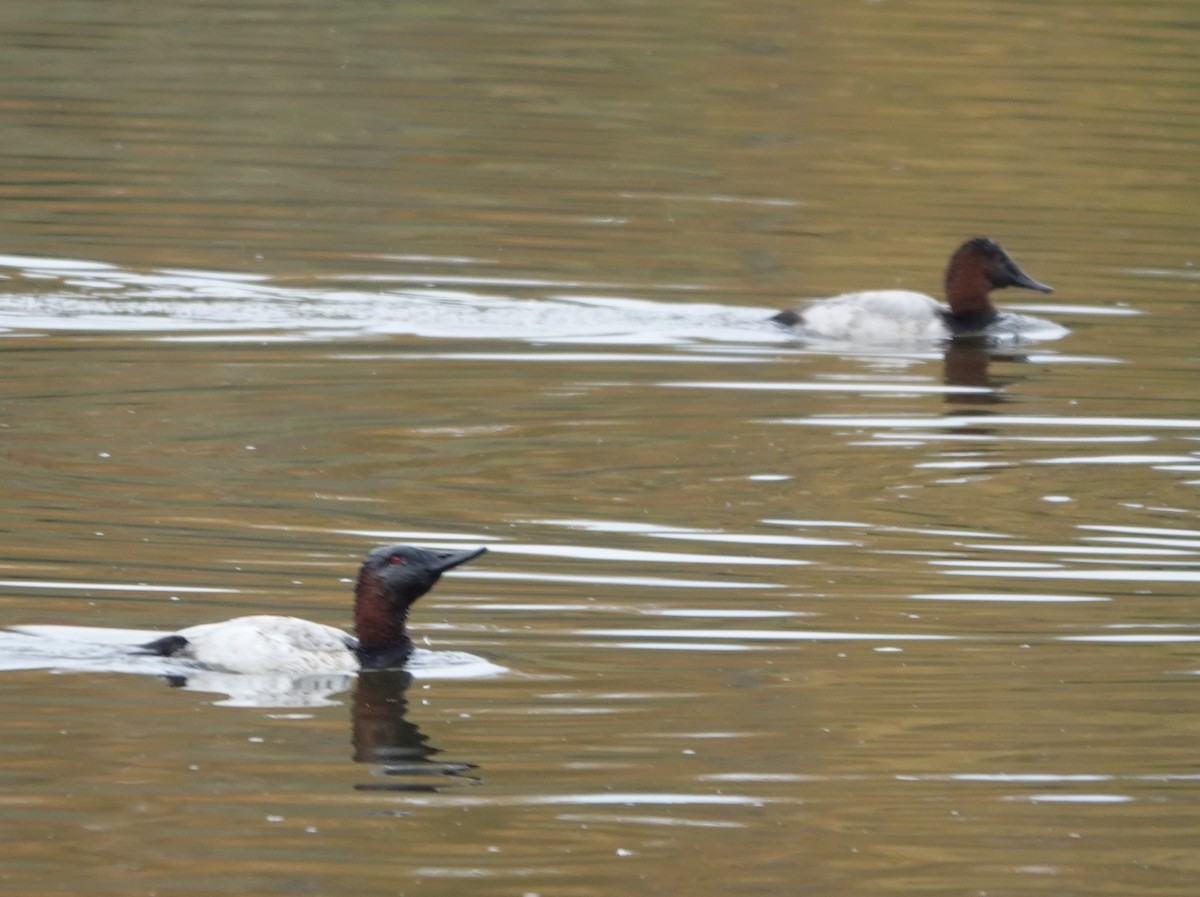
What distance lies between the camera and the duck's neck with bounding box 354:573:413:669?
28.9 feet

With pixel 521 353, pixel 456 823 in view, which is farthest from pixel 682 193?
pixel 456 823

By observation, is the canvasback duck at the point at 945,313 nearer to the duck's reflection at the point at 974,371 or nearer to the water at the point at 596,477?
the duck's reflection at the point at 974,371

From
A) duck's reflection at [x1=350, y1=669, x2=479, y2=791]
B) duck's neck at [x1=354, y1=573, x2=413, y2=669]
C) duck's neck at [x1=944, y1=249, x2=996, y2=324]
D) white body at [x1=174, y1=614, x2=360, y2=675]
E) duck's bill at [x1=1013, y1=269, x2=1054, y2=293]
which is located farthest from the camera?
duck's bill at [x1=1013, y1=269, x2=1054, y2=293]

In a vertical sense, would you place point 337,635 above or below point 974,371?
below

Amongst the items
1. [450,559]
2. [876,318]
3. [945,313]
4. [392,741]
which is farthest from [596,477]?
[945,313]

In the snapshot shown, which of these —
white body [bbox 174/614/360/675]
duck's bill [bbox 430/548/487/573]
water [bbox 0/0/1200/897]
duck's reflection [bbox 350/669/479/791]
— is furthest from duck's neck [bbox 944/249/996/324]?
white body [bbox 174/614/360/675]

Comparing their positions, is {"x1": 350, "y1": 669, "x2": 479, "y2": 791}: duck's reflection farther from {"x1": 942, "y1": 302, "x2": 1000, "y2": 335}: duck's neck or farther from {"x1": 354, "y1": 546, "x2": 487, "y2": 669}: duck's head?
{"x1": 942, "y1": 302, "x2": 1000, "y2": 335}: duck's neck

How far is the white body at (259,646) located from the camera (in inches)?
338

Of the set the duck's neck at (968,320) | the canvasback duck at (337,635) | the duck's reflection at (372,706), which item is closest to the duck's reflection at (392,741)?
the duck's reflection at (372,706)

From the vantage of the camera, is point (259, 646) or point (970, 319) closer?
point (259, 646)

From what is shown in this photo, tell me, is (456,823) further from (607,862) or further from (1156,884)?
(1156,884)

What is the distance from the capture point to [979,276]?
1734 centimetres

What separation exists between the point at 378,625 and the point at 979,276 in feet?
30.3

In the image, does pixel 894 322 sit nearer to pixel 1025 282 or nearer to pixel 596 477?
pixel 1025 282
